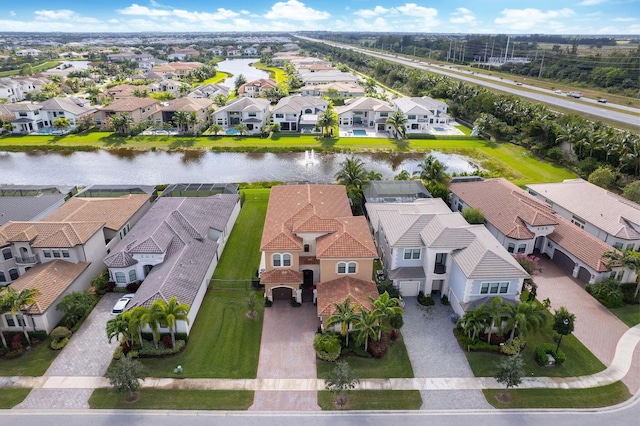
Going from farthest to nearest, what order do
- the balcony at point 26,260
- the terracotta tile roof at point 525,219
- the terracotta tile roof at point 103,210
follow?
1. the terracotta tile roof at point 103,210
2. the terracotta tile roof at point 525,219
3. the balcony at point 26,260

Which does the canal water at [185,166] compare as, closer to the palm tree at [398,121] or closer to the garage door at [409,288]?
the palm tree at [398,121]

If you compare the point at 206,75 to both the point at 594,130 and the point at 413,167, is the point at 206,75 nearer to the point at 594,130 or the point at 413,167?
the point at 413,167

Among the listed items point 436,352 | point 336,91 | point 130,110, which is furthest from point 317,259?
point 336,91

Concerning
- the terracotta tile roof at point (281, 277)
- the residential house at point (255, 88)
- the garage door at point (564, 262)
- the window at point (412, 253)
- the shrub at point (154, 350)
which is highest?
the residential house at point (255, 88)

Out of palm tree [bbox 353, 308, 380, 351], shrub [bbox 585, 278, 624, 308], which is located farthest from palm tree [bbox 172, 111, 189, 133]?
shrub [bbox 585, 278, 624, 308]

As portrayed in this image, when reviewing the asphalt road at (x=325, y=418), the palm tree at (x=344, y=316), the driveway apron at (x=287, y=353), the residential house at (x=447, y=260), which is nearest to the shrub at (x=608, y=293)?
the residential house at (x=447, y=260)

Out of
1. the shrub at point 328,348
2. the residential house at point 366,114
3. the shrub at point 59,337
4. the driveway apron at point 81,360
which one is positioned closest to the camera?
the driveway apron at point 81,360
